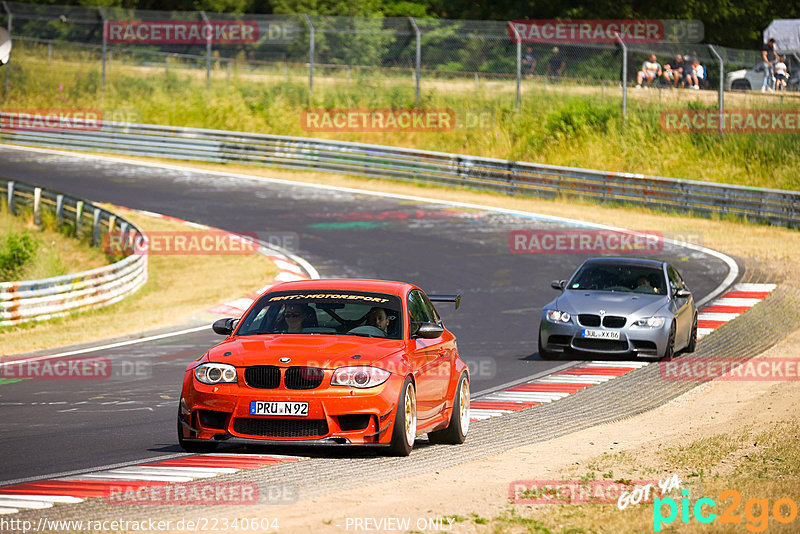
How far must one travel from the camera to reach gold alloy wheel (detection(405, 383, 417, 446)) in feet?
31.1

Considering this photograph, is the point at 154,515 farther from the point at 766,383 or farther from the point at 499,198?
the point at 499,198

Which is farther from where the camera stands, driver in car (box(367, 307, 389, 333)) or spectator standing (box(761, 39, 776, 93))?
spectator standing (box(761, 39, 776, 93))

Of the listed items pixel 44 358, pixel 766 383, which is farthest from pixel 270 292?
pixel 44 358

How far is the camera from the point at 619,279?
17609 mm

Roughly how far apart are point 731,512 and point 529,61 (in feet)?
106

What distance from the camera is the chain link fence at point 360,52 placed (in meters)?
36.5

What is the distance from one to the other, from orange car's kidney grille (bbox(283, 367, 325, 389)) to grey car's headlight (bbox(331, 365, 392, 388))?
11 cm

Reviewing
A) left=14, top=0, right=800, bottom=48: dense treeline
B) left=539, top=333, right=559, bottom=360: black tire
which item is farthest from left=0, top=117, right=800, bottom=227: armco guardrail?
left=14, top=0, right=800, bottom=48: dense treeline

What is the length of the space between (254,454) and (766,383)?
7.26 metres

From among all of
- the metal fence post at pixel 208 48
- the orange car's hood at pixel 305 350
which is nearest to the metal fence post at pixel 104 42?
the metal fence post at pixel 208 48

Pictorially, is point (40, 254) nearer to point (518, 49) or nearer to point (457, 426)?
point (518, 49)

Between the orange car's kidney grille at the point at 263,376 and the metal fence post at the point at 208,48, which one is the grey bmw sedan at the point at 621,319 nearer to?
the orange car's kidney grille at the point at 263,376

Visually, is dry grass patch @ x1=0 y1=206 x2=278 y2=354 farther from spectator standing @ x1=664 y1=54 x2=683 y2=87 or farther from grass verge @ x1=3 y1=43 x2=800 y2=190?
spectator standing @ x1=664 y1=54 x2=683 y2=87

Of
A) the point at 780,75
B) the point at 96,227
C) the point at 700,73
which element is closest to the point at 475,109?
the point at 700,73
